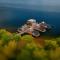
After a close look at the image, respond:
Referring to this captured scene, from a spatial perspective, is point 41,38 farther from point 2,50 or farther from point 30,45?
point 2,50

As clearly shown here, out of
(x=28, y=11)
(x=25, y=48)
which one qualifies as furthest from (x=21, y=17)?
(x=25, y=48)

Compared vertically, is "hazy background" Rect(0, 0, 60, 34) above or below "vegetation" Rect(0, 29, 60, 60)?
above

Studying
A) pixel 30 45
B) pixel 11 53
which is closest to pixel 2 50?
pixel 11 53

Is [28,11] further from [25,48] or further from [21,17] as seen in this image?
[25,48]

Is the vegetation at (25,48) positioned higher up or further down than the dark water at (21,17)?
further down

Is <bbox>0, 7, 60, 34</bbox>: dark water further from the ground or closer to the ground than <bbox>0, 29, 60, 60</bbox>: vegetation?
further from the ground

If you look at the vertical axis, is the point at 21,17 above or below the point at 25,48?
above
